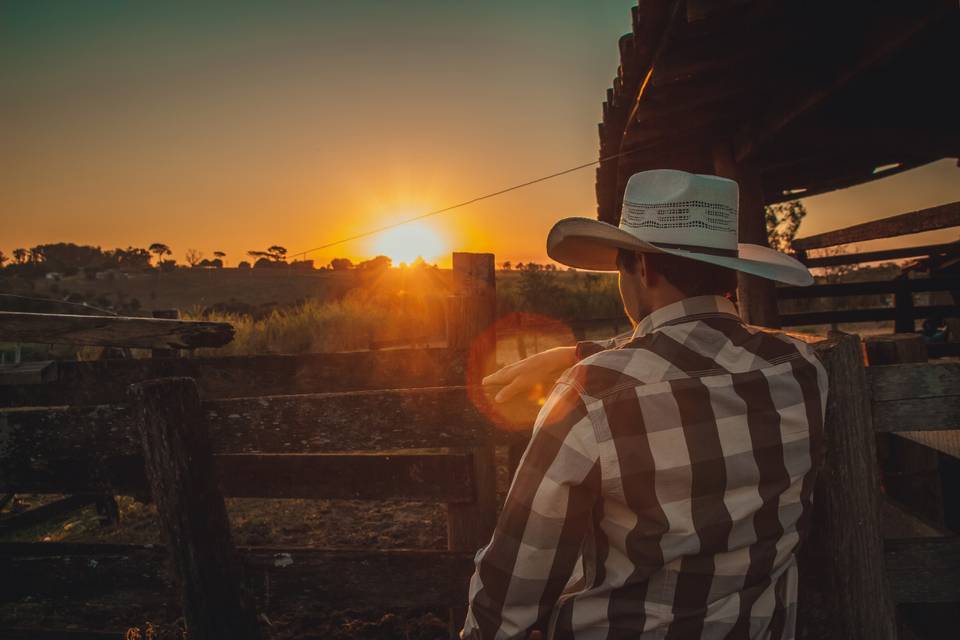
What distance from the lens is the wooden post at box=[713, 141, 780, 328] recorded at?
4.57 meters

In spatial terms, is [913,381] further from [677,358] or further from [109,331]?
[109,331]

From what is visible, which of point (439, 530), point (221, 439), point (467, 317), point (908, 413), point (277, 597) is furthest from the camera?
point (439, 530)

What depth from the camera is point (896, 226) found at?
219 inches

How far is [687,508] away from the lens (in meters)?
1.14

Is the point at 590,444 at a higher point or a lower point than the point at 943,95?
lower

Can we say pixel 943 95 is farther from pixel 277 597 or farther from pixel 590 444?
pixel 277 597

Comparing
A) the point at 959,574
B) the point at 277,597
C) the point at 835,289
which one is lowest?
the point at 277,597

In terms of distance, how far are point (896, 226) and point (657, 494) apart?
6166 mm

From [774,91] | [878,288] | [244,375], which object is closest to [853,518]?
→ [774,91]

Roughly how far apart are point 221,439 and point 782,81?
3812 mm

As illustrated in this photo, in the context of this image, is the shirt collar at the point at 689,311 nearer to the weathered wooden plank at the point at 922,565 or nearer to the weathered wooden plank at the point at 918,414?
the weathered wooden plank at the point at 918,414

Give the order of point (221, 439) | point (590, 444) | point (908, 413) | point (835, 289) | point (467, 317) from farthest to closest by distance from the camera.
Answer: point (835, 289)
point (467, 317)
point (221, 439)
point (908, 413)
point (590, 444)

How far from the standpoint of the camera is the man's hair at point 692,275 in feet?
4.33

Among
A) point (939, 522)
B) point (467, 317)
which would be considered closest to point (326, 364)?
point (467, 317)
